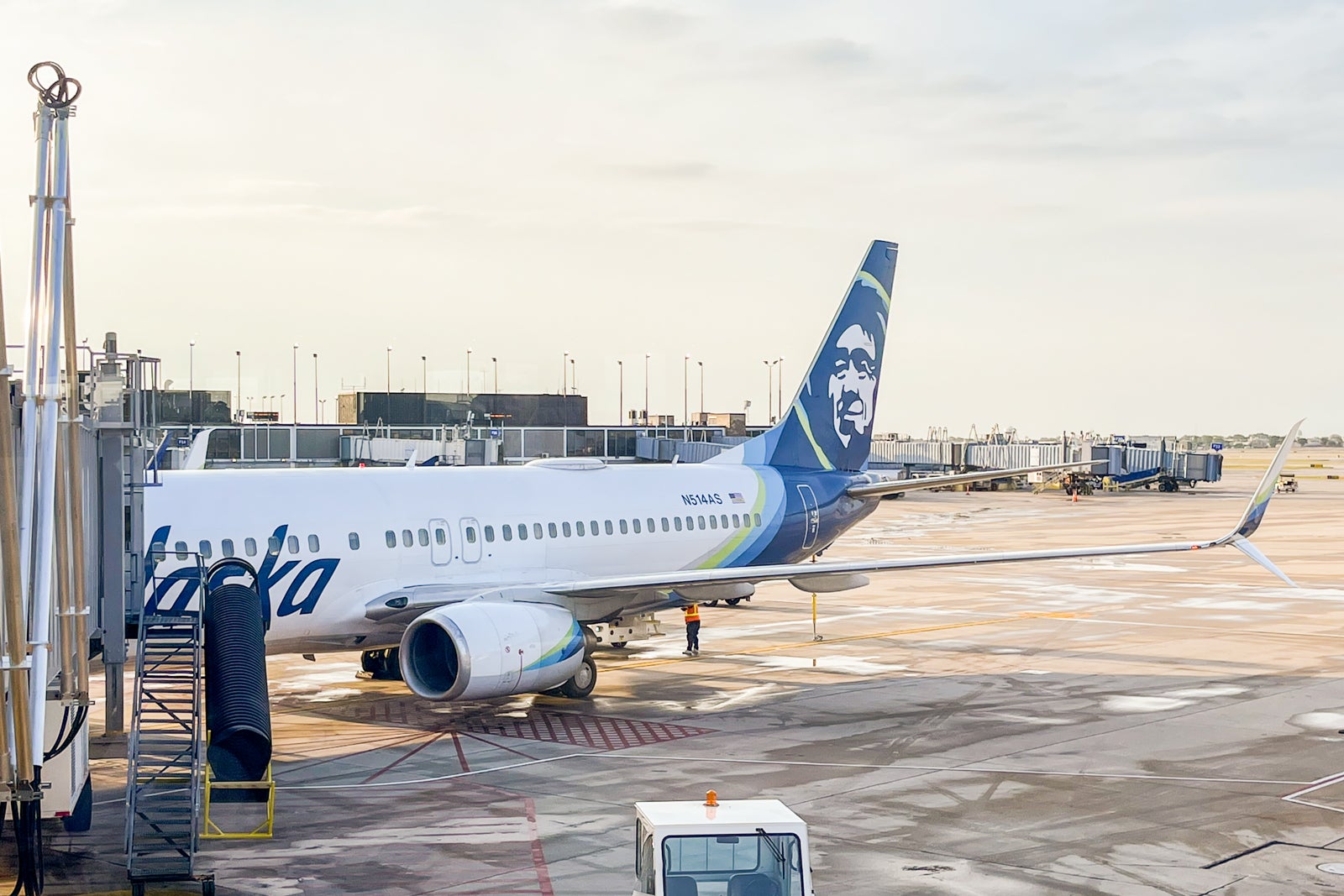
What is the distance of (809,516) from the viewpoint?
34469 millimetres

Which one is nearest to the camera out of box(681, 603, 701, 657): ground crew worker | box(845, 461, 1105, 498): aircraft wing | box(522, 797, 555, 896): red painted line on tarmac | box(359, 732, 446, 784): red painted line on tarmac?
box(522, 797, 555, 896): red painted line on tarmac

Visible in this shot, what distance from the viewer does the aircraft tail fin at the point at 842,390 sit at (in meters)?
35.5

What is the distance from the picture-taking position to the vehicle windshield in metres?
11.5

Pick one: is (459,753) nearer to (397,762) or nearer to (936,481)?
(397,762)

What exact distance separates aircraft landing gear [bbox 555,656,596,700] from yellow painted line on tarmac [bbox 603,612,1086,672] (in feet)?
12.2

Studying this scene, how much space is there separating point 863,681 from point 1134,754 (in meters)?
7.92

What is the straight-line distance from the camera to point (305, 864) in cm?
1700

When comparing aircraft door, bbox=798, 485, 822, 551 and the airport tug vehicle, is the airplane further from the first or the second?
the airport tug vehicle

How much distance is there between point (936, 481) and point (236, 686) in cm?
1629

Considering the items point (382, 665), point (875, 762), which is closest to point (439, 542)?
point (382, 665)

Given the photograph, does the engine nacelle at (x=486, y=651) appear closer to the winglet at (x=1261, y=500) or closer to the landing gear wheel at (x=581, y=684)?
the landing gear wheel at (x=581, y=684)

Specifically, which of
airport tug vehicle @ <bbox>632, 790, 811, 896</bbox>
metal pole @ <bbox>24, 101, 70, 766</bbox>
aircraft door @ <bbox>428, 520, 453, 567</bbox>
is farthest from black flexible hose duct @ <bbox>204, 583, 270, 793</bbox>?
airport tug vehicle @ <bbox>632, 790, 811, 896</bbox>

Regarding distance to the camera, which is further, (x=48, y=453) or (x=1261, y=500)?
(x=1261, y=500)

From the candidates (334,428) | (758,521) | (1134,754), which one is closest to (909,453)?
(334,428)
